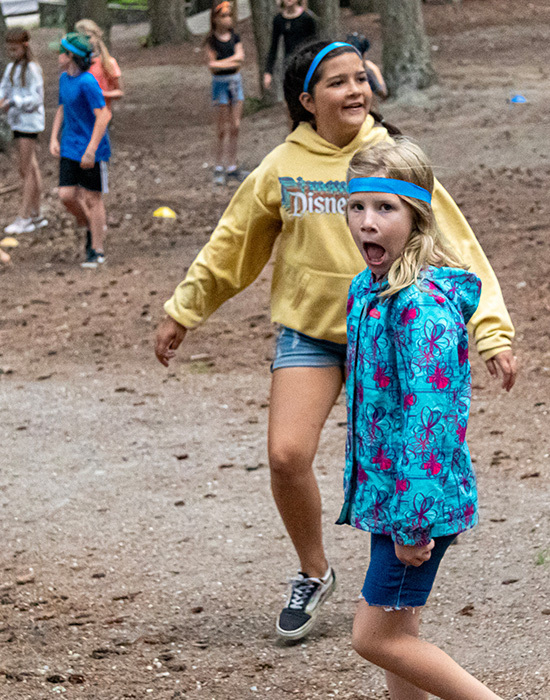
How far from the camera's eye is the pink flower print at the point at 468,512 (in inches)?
107

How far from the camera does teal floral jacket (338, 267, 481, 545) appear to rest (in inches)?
103

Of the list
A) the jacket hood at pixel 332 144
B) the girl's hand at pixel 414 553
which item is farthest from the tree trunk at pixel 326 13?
the girl's hand at pixel 414 553

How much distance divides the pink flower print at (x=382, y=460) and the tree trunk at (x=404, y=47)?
13942 millimetres

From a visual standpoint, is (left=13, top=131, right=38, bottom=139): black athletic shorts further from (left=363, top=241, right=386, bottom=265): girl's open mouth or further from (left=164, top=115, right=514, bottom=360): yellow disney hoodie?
(left=363, top=241, right=386, bottom=265): girl's open mouth

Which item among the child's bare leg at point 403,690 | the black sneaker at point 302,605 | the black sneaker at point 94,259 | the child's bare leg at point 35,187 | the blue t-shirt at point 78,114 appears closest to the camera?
the child's bare leg at point 403,690

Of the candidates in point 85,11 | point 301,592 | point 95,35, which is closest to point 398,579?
point 301,592

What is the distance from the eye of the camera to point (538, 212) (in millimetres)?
10625

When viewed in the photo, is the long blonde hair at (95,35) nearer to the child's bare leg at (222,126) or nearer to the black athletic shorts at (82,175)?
the black athletic shorts at (82,175)

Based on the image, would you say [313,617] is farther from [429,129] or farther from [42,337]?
[429,129]

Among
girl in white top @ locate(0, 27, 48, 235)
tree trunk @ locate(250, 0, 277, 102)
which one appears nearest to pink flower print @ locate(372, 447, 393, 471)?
girl in white top @ locate(0, 27, 48, 235)

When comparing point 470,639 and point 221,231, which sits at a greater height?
point 221,231

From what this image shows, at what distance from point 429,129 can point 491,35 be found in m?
10.1

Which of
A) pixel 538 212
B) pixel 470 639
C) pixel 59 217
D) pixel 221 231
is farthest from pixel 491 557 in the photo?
pixel 59 217

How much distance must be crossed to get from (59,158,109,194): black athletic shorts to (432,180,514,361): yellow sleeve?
658cm
